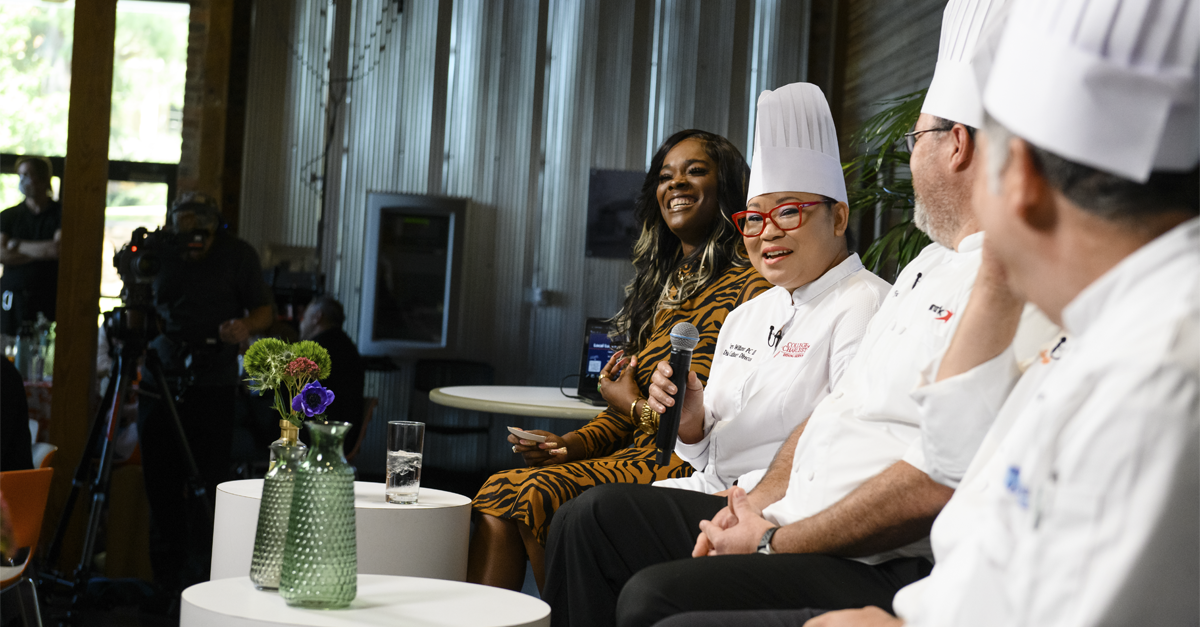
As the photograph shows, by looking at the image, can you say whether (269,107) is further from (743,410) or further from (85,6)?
(743,410)

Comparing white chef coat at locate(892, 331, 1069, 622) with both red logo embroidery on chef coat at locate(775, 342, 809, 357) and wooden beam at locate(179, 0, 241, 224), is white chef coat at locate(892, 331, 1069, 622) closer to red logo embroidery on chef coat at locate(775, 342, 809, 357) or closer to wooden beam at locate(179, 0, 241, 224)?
red logo embroidery on chef coat at locate(775, 342, 809, 357)

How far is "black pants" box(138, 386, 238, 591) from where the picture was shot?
3914 millimetres

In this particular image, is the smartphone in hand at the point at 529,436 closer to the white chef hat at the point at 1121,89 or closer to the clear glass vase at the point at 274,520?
the clear glass vase at the point at 274,520

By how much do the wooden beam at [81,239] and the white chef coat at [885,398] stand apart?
3266 mm

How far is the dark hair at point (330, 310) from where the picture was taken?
5320 mm

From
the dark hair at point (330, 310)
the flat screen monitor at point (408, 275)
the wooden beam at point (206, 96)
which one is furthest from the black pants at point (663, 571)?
the wooden beam at point (206, 96)

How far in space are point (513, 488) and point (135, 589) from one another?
195 centimetres

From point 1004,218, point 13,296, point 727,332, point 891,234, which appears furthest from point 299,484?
point 13,296

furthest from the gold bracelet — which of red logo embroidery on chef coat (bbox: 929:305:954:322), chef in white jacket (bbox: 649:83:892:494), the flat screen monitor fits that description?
the flat screen monitor

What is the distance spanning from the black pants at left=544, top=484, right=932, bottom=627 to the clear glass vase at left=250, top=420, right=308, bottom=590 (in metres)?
0.53

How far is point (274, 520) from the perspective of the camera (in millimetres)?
1497

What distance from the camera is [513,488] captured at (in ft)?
7.75

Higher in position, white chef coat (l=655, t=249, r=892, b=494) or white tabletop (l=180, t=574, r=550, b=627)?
white chef coat (l=655, t=249, r=892, b=494)

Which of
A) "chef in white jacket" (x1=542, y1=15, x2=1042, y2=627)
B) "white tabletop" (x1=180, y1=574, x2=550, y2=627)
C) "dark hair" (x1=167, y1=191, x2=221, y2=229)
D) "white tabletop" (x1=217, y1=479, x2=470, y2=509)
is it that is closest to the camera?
"white tabletop" (x1=180, y1=574, x2=550, y2=627)
